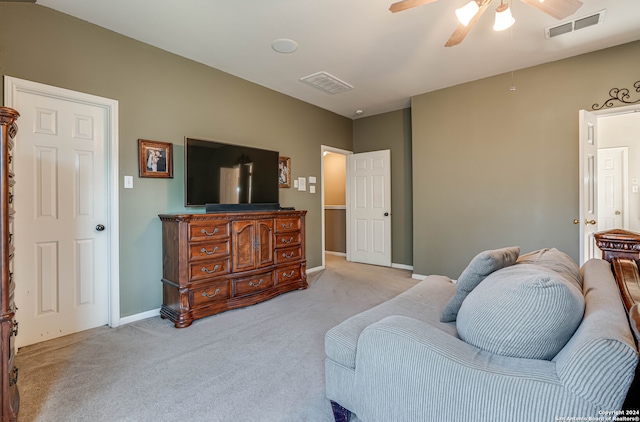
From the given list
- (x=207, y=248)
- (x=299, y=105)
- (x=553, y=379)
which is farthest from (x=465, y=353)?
(x=299, y=105)

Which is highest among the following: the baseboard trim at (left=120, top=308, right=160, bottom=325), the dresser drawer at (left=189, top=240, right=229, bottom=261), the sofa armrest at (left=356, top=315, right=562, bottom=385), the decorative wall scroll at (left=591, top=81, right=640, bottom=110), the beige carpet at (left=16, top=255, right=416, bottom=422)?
the decorative wall scroll at (left=591, top=81, right=640, bottom=110)

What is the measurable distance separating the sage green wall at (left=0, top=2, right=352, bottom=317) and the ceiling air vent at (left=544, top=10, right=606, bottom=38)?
10.6 ft

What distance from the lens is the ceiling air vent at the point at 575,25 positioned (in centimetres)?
253

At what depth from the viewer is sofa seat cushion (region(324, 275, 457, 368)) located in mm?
1331

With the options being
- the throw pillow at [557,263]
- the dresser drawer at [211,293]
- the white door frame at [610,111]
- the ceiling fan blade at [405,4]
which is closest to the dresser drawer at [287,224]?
the dresser drawer at [211,293]

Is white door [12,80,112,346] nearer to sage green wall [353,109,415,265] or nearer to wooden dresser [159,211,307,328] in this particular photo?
wooden dresser [159,211,307,328]

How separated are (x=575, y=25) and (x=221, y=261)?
3987mm

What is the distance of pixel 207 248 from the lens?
288cm

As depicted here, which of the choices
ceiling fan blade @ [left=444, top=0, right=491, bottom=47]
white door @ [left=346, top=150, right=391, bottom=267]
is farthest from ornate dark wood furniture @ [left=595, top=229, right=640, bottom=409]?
white door @ [left=346, top=150, right=391, bottom=267]

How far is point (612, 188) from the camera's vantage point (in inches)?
193

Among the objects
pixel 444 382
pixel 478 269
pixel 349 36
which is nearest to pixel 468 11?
pixel 349 36

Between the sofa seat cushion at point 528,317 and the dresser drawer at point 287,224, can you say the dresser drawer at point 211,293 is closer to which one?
the dresser drawer at point 287,224

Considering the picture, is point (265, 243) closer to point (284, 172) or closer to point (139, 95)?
point (284, 172)

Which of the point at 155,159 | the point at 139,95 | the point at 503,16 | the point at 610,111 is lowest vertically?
the point at 155,159
